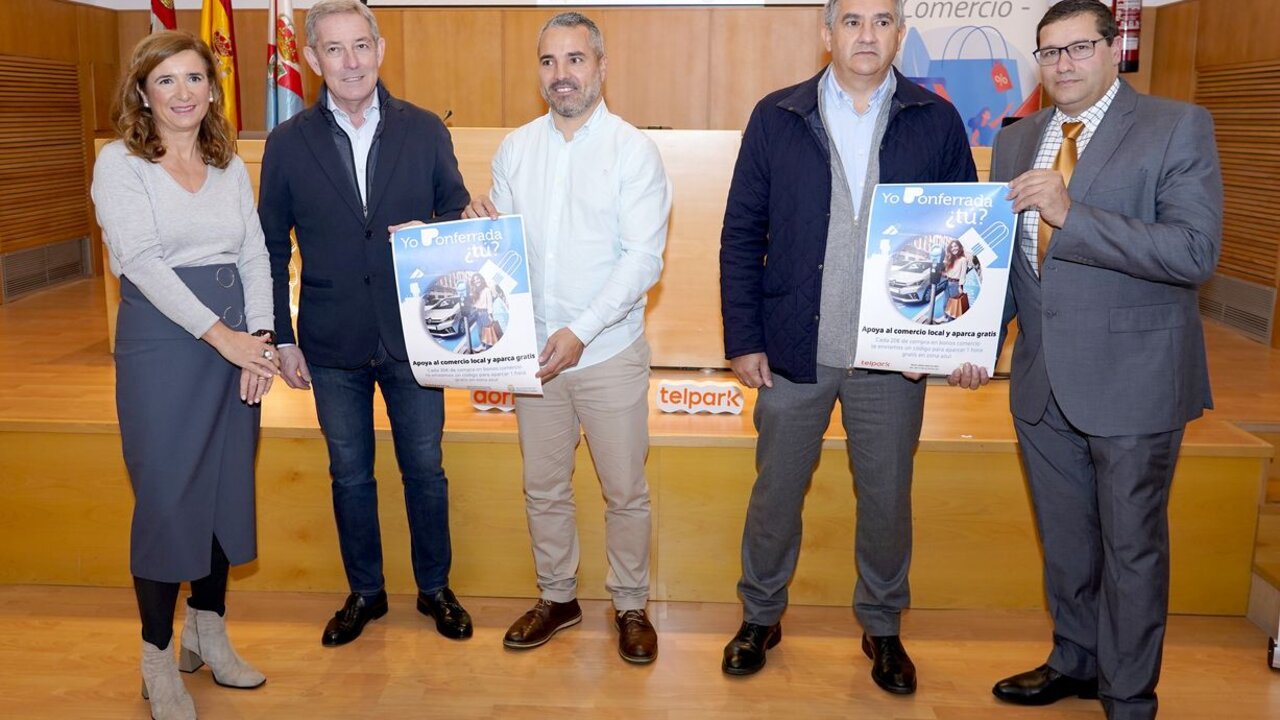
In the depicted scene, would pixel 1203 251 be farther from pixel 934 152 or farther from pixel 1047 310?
pixel 934 152

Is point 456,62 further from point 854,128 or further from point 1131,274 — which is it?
point 1131,274

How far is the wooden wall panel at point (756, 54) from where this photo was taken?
6586mm

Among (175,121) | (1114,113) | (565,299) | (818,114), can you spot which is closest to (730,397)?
(565,299)

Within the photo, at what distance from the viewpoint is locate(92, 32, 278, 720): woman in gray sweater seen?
7.28 ft

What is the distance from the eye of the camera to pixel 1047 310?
2230 mm

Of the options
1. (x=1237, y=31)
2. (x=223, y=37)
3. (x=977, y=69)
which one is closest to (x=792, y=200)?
(x=977, y=69)

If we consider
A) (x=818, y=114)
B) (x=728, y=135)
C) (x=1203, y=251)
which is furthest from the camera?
(x=728, y=135)

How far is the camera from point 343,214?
8.30 ft

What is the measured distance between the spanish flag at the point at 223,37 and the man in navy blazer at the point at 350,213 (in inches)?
80.9

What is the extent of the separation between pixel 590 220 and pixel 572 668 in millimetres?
1115

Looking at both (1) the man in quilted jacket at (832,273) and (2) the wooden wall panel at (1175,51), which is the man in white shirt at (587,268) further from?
(2) the wooden wall panel at (1175,51)

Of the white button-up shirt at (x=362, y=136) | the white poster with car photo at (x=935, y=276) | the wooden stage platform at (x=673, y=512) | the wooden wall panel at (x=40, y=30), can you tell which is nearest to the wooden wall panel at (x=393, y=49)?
the wooden wall panel at (x=40, y=30)

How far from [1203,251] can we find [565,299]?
4.38ft

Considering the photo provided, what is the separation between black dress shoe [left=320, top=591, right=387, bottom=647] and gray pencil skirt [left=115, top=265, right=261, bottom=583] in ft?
1.70
